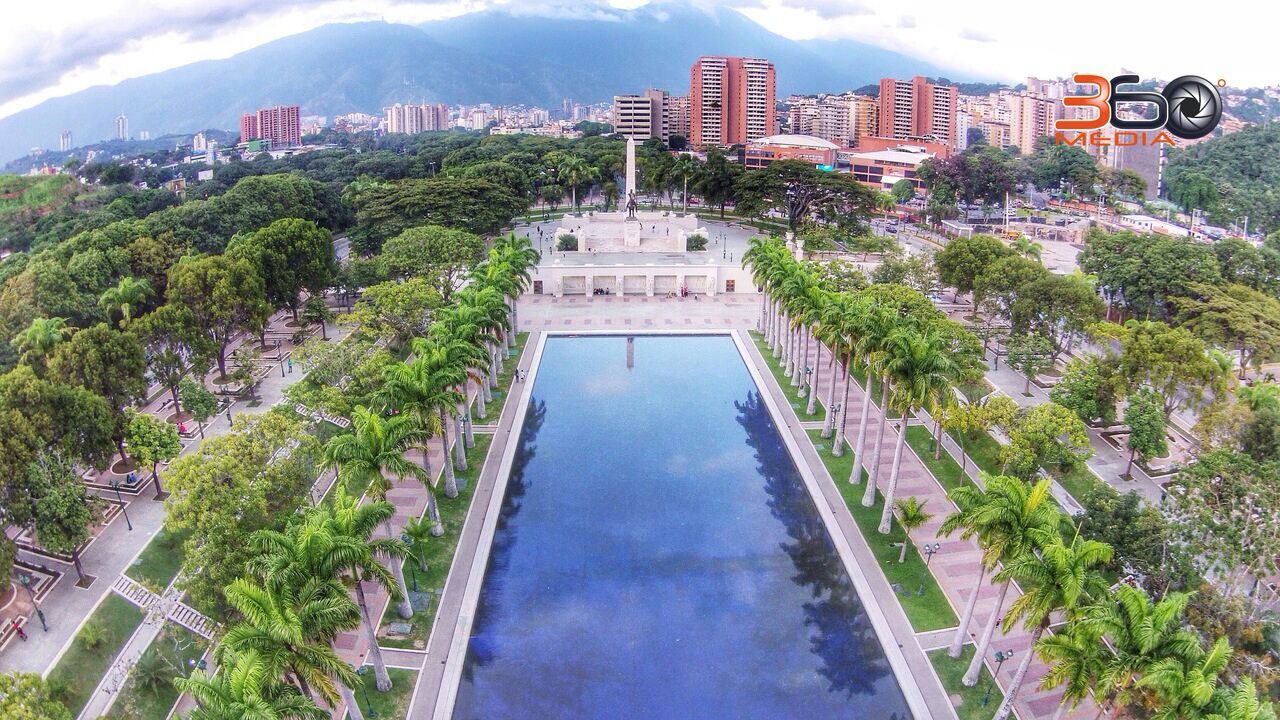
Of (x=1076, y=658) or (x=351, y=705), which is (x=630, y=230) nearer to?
(x=351, y=705)

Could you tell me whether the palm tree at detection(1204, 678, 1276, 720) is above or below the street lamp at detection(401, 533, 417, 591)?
above

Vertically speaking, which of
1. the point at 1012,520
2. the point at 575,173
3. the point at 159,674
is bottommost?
the point at 159,674

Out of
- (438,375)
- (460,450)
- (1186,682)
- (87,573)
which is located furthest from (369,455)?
(1186,682)

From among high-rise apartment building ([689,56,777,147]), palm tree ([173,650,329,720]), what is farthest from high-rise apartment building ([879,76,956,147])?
palm tree ([173,650,329,720])

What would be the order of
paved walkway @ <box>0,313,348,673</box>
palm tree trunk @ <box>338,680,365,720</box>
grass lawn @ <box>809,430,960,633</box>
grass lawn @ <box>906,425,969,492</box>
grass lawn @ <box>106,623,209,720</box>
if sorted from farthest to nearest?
grass lawn @ <box>906,425,969,492</box> < grass lawn @ <box>809,430,960,633</box> < paved walkway @ <box>0,313,348,673</box> < grass lawn @ <box>106,623,209,720</box> < palm tree trunk @ <box>338,680,365,720</box>

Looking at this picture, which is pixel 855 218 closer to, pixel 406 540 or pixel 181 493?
pixel 406 540

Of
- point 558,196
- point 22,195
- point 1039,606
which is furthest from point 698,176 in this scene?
point 1039,606

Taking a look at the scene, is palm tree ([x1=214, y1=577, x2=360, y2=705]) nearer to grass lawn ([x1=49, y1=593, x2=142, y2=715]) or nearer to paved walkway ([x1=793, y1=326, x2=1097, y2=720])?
grass lawn ([x1=49, y1=593, x2=142, y2=715])
